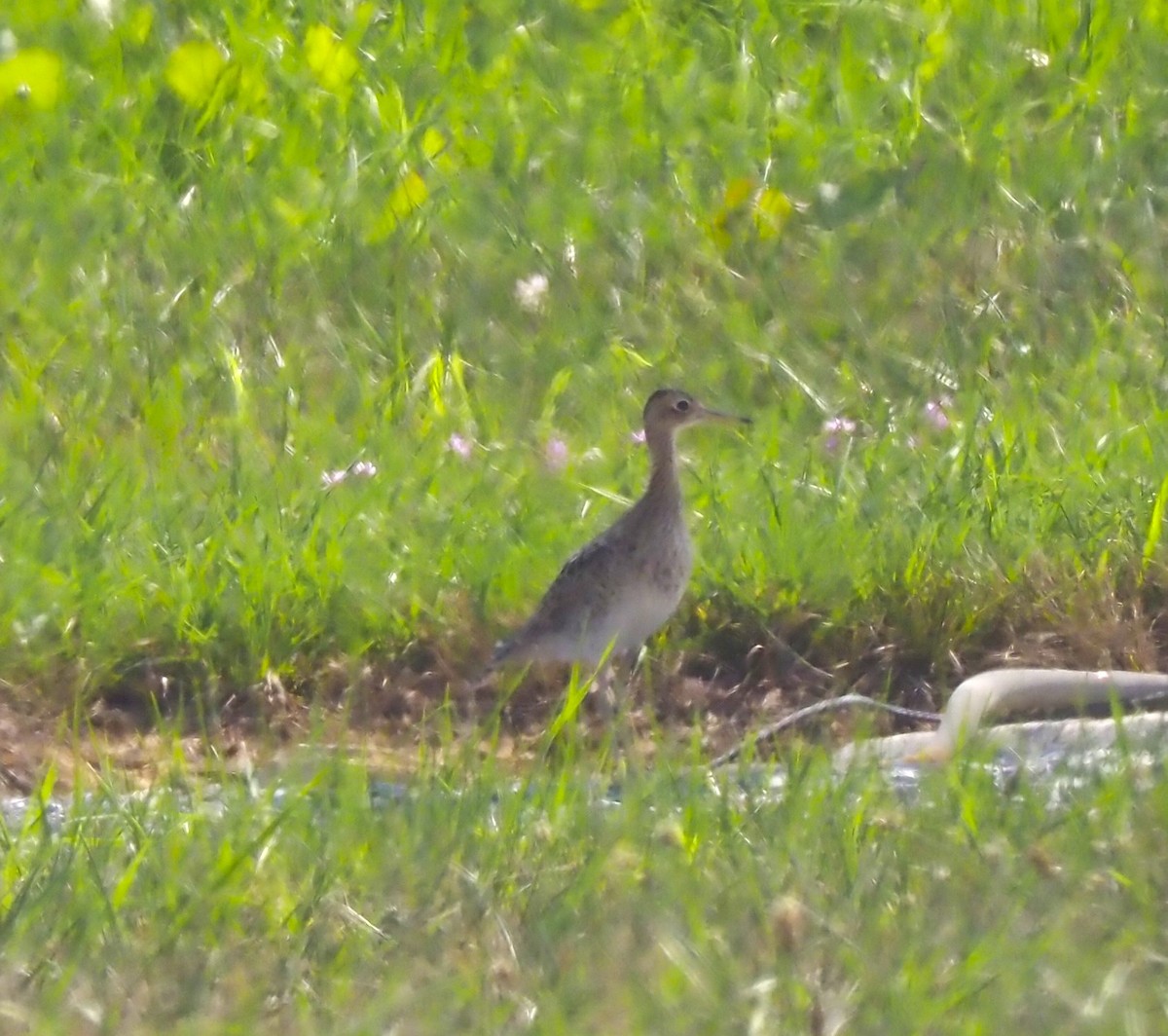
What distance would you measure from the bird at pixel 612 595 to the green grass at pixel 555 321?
1.03 ft

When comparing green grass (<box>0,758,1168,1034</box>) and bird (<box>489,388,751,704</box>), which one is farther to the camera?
bird (<box>489,388,751,704</box>)

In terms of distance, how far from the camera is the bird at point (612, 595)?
6066 millimetres

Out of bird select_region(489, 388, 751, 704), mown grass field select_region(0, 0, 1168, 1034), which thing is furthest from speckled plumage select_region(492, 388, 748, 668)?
mown grass field select_region(0, 0, 1168, 1034)

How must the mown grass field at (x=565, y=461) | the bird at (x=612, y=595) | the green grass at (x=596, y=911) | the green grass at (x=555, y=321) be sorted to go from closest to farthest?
the green grass at (x=596, y=911) < the mown grass field at (x=565, y=461) < the bird at (x=612, y=595) < the green grass at (x=555, y=321)

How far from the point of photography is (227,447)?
295 inches

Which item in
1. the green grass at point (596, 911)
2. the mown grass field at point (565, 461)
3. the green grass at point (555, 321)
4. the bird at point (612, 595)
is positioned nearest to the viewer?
the green grass at point (596, 911)

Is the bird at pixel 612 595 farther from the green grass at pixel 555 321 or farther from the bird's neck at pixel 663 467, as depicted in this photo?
the green grass at pixel 555 321

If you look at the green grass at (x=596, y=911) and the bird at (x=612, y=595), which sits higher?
the green grass at (x=596, y=911)

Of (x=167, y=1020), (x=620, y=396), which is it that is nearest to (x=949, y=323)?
(x=620, y=396)

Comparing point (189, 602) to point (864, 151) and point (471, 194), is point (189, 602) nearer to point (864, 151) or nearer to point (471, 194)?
point (471, 194)

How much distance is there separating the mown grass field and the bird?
284 millimetres

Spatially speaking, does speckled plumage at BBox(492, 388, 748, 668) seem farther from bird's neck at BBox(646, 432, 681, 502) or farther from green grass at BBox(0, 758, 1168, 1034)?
green grass at BBox(0, 758, 1168, 1034)

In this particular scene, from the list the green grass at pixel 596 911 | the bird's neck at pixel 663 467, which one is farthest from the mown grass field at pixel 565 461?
the bird's neck at pixel 663 467

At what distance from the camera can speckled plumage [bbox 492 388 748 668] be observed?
6066mm
